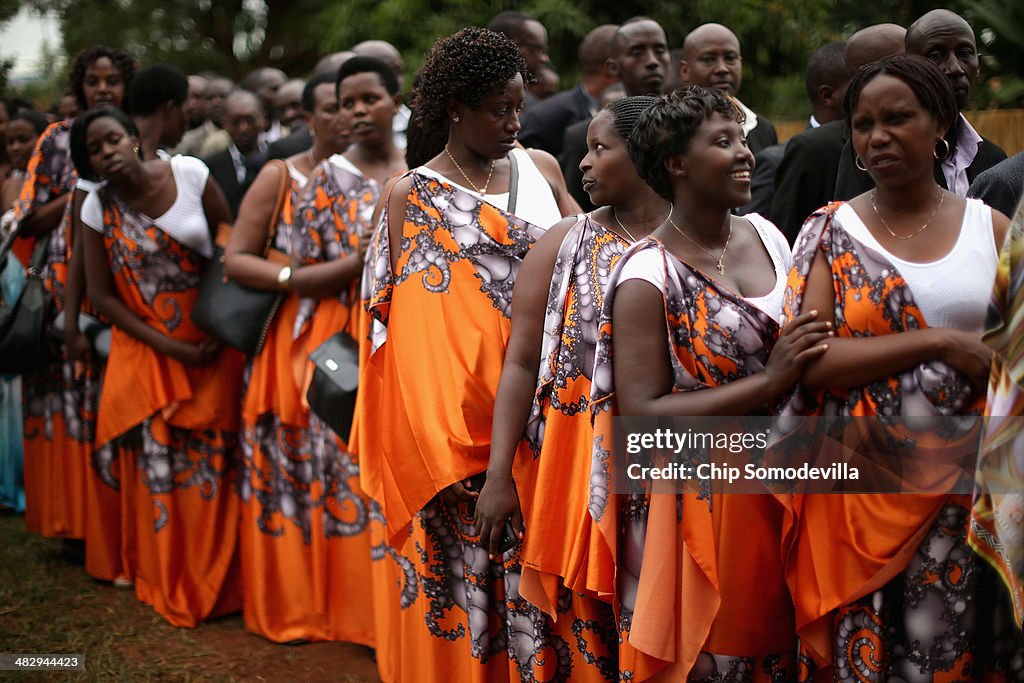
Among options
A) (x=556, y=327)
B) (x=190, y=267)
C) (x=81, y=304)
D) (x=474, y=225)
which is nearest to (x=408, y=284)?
(x=474, y=225)

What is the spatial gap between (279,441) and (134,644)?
120cm

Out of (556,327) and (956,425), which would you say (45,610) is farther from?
(956,425)

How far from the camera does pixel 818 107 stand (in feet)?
18.4

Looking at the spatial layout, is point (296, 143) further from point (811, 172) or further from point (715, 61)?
point (811, 172)

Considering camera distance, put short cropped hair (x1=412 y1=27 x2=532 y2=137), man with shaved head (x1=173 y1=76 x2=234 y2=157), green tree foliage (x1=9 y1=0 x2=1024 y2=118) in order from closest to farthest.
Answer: short cropped hair (x1=412 y1=27 x2=532 y2=137) → green tree foliage (x1=9 y1=0 x2=1024 y2=118) → man with shaved head (x1=173 y1=76 x2=234 y2=157)

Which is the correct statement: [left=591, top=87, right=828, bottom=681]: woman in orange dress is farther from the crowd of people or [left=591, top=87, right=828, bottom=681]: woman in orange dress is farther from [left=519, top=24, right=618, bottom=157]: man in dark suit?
[left=519, top=24, right=618, bottom=157]: man in dark suit

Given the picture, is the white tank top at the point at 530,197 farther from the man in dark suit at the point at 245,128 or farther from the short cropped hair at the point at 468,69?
the man in dark suit at the point at 245,128

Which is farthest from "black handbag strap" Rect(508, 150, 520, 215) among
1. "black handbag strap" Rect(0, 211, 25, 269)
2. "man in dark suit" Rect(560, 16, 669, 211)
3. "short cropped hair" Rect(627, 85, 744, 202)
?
"black handbag strap" Rect(0, 211, 25, 269)

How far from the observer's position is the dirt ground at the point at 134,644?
5027 millimetres

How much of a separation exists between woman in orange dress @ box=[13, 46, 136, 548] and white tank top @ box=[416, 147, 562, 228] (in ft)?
11.6

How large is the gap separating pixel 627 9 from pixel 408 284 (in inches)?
302

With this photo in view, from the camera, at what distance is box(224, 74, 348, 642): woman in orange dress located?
212 inches

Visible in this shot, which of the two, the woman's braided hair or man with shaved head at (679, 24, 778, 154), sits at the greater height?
man with shaved head at (679, 24, 778, 154)

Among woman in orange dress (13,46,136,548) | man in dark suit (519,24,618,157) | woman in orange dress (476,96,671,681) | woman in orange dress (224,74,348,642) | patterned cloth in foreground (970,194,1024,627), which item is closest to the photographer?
patterned cloth in foreground (970,194,1024,627)
